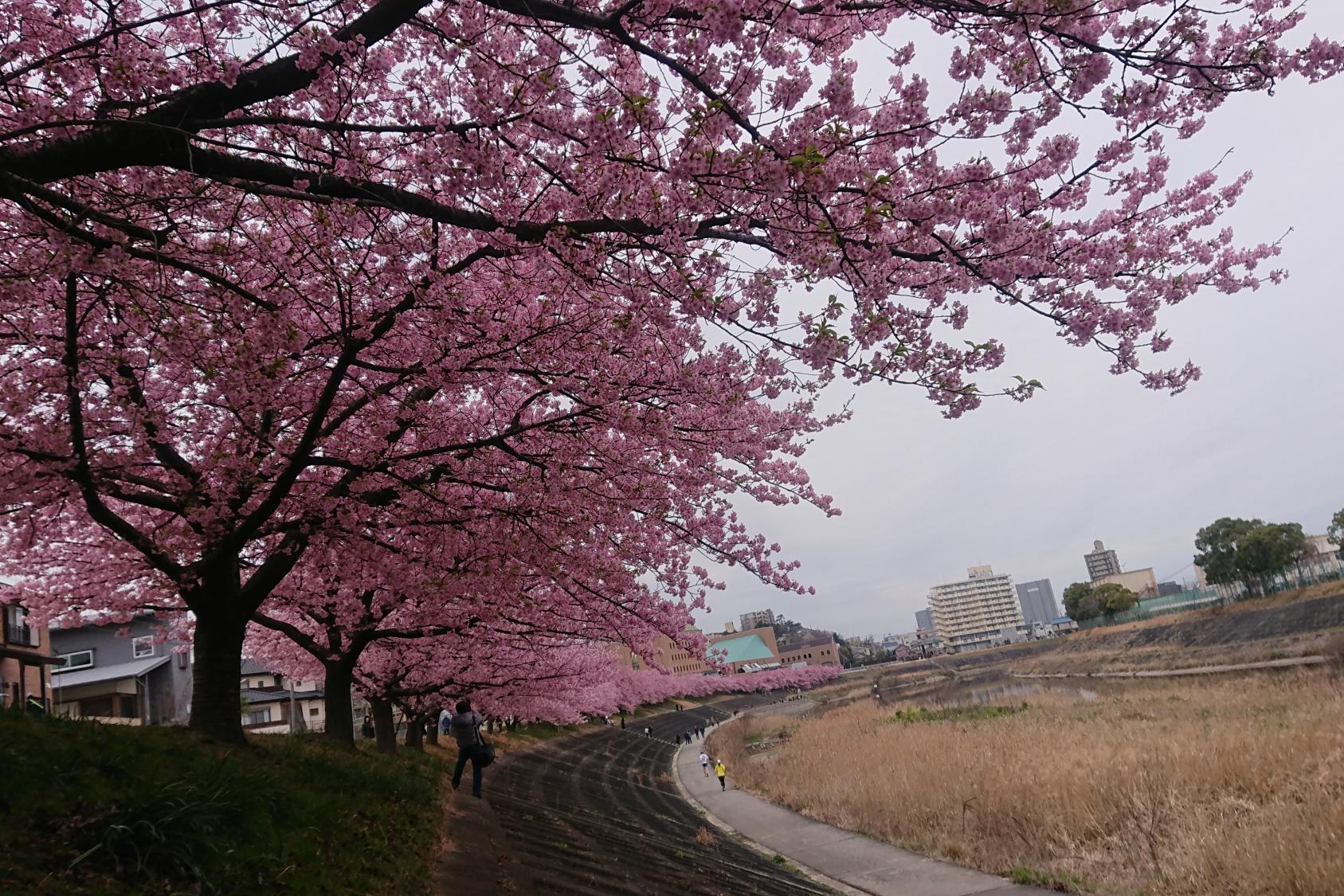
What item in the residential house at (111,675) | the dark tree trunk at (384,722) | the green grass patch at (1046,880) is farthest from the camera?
the residential house at (111,675)

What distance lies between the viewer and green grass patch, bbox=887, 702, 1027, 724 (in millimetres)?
30109

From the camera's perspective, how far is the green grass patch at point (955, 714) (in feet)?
98.8

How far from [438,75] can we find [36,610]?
11.1m

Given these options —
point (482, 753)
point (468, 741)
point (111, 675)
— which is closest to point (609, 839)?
point (482, 753)

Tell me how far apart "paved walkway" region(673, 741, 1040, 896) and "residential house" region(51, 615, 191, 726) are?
83.6 ft

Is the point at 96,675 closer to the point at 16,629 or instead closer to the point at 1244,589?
the point at 16,629

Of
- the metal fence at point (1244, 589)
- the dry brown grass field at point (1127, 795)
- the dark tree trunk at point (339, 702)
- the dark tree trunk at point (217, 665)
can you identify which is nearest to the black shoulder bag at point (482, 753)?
the dark tree trunk at point (339, 702)

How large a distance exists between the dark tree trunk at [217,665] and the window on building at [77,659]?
3191cm

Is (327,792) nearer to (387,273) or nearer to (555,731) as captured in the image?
(387,273)

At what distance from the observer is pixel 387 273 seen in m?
5.45

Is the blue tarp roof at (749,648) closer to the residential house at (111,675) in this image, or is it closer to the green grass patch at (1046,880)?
the residential house at (111,675)

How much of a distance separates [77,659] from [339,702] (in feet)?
93.3

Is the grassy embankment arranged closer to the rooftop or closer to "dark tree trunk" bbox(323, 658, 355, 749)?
"dark tree trunk" bbox(323, 658, 355, 749)

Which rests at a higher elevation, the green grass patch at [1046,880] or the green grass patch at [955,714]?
the green grass patch at [1046,880]
